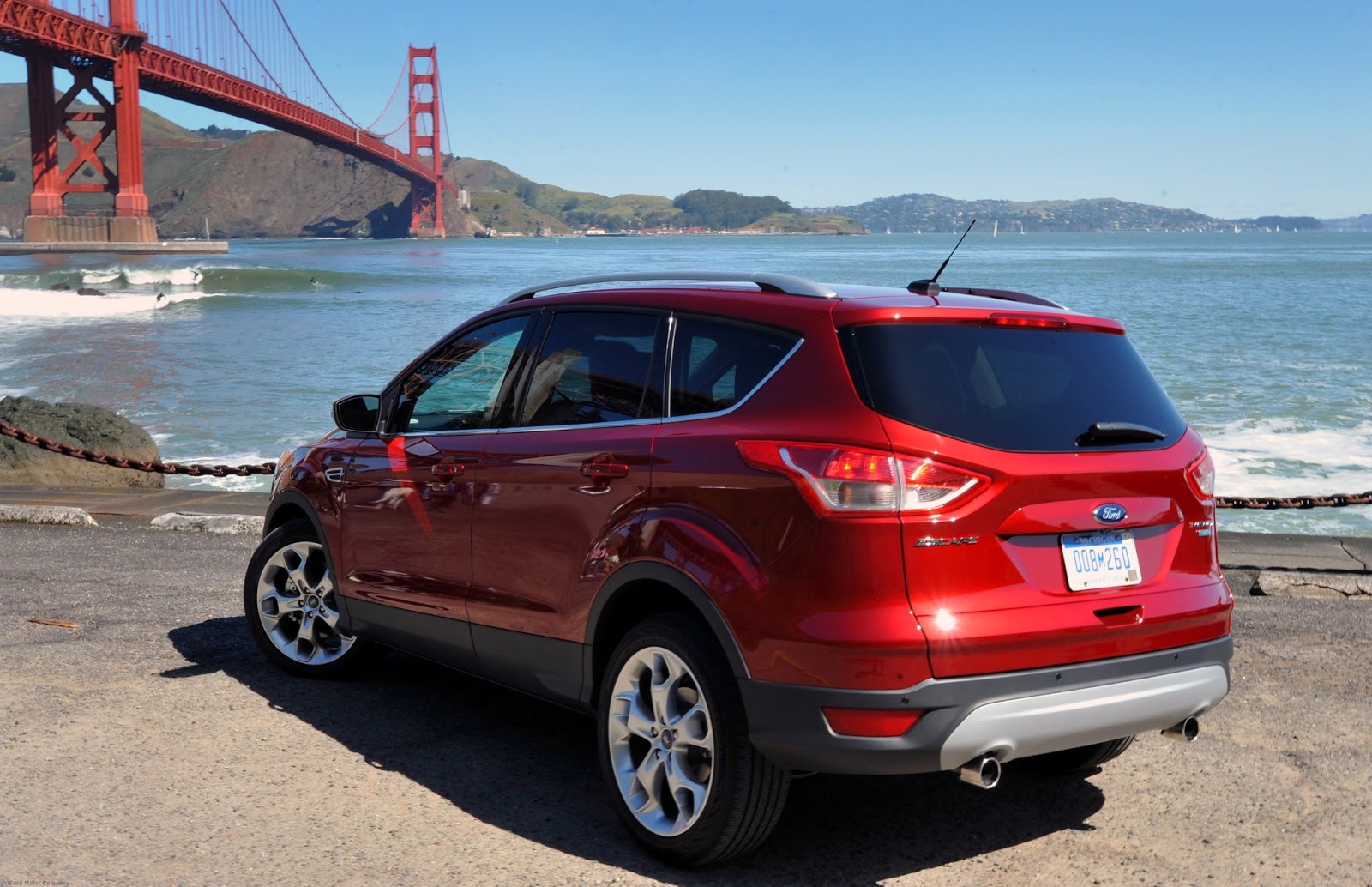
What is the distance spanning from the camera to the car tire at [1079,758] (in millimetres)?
4336

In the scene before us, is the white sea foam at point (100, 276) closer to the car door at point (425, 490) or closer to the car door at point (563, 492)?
the car door at point (425, 490)

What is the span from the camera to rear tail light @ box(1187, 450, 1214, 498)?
3.68 metres

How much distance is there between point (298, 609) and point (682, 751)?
2582 millimetres

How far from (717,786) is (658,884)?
0.35m

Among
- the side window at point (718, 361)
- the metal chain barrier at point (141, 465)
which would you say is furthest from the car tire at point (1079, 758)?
the metal chain barrier at point (141, 465)

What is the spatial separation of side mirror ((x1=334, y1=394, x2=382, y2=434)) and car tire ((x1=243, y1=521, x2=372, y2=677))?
58 centimetres

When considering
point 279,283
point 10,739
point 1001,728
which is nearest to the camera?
point 1001,728

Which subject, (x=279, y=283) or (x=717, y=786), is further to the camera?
(x=279, y=283)

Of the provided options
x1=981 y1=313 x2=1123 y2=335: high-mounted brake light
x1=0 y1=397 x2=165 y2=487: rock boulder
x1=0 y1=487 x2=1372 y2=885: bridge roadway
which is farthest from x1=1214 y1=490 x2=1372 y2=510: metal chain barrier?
x1=0 y1=397 x2=165 y2=487: rock boulder

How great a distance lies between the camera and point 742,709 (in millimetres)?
3408

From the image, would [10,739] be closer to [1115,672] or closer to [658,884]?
[658,884]

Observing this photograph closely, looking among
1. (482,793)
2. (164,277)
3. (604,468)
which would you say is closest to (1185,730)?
(604,468)

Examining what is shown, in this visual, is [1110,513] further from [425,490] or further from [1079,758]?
[425,490]

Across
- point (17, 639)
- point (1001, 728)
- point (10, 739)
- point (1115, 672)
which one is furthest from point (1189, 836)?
point (17, 639)
